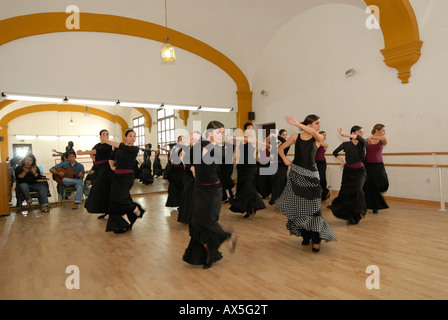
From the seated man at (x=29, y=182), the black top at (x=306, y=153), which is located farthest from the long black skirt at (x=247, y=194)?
the seated man at (x=29, y=182)

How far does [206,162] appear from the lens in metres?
2.86

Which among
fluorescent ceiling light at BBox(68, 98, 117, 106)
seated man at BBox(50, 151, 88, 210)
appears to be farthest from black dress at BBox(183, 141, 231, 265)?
fluorescent ceiling light at BBox(68, 98, 117, 106)

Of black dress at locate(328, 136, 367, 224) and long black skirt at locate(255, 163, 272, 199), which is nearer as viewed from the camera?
black dress at locate(328, 136, 367, 224)

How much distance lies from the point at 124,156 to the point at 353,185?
339 cm

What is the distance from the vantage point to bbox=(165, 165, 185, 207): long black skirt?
16.9 feet

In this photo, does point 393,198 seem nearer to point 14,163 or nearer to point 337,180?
point 337,180

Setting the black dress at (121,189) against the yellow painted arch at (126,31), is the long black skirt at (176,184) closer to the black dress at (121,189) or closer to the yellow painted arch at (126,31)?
the black dress at (121,189)

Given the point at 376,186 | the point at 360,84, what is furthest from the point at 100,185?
the point at 360,84

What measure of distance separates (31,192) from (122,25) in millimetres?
4689

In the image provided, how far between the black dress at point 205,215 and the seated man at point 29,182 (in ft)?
15.6

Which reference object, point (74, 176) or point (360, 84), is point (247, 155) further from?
point (74, 176)

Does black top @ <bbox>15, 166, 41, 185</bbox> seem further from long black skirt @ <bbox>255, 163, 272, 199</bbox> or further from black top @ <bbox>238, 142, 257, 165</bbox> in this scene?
long black skirt @ <bbox>255, 163, 272, 199</bbox>

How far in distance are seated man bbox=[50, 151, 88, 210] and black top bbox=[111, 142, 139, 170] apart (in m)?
2.85

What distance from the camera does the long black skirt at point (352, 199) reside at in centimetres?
434
